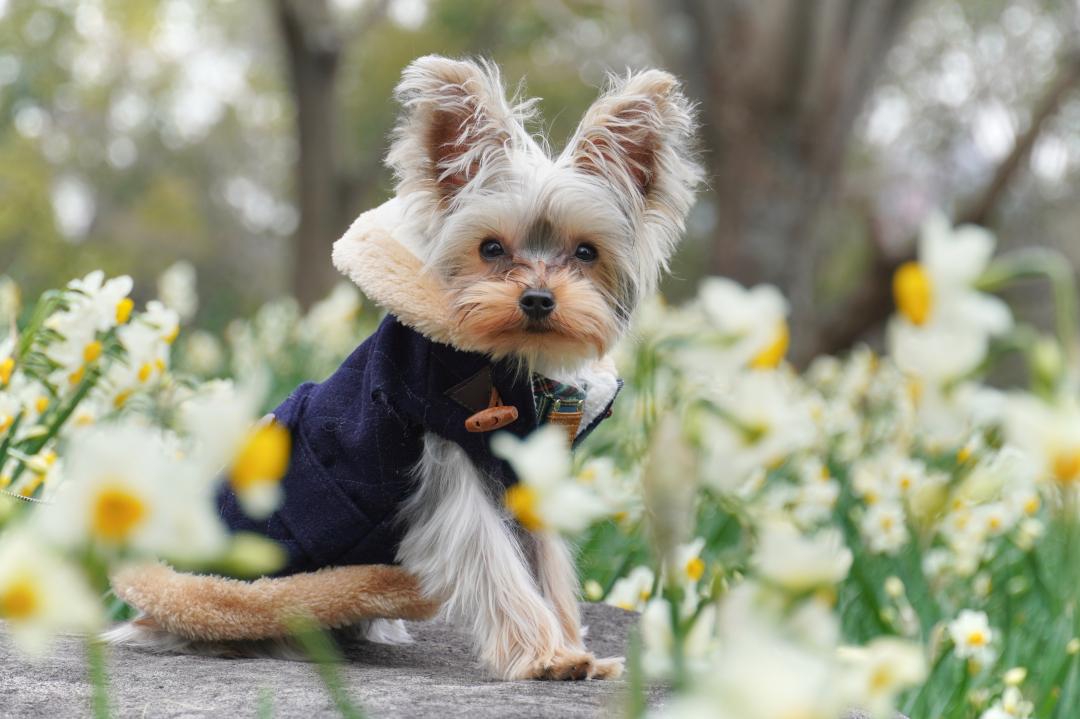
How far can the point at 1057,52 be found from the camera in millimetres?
18016

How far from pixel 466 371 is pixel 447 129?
2.23 feet

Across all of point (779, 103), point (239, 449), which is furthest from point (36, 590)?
point (779, 103)

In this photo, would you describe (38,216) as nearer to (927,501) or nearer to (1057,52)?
(927,501)

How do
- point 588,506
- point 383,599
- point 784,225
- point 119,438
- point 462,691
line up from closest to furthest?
point 119,438 < point 588,506 < point 462,691 < point 383,599 < point 784,225

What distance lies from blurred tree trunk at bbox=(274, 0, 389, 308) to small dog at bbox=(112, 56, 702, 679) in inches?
363

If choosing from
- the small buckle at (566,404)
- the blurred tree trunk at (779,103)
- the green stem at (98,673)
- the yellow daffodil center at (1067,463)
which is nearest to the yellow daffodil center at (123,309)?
the small buckle at (566,404)

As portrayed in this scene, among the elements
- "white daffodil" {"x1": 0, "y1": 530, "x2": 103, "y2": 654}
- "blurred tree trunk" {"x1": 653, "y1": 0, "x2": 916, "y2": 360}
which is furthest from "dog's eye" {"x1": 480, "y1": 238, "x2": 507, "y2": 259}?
"blurred tree trunk" {"x1": 653, "y1": 0, "x2": 916, "y2": 360}

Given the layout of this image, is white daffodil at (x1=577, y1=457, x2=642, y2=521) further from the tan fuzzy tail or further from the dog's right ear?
the dog's right ear

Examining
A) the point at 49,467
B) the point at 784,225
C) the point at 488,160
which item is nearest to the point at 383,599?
the point at 49,467

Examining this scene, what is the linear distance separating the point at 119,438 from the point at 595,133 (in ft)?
7.79

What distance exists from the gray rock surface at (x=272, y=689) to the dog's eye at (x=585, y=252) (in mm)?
1056

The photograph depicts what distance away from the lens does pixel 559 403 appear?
9.59 ft

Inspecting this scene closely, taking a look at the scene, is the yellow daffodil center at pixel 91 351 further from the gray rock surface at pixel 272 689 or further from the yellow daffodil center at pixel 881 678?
the yellow daffodil center at pixel 881 678

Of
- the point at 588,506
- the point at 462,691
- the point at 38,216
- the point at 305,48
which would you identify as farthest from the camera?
the point at 305,48
